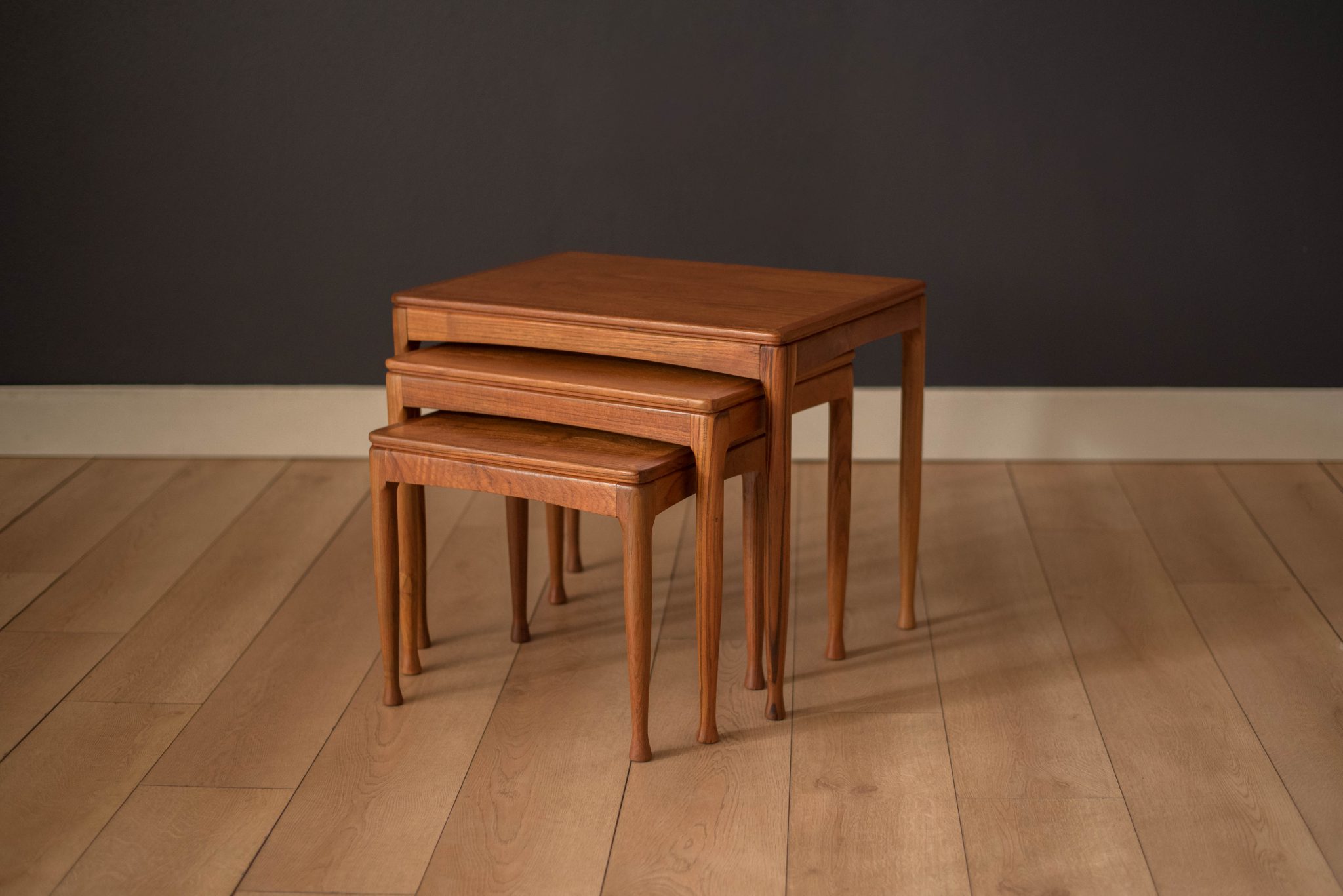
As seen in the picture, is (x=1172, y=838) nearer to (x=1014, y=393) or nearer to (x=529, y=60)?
(x=1014, y=393)

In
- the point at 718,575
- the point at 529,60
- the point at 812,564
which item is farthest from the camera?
the point at 529,60

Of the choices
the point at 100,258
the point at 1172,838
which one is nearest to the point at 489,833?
the point at 1172,838

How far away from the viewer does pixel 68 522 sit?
111 inches

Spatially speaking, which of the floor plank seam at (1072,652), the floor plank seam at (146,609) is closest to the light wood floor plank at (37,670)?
the floor plank seam at (146,609)

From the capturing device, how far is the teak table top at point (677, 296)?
1.83 metres

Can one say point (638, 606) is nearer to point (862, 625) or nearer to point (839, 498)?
point (839, 498)

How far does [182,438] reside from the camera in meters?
3.27

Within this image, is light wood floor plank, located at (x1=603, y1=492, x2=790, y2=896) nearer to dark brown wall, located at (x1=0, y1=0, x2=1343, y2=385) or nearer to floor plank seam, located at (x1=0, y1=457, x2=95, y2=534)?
dark brown wall, located at (x1=0, y1=0, x2=1343, y2=385)

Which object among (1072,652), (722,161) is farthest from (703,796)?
(722,161)

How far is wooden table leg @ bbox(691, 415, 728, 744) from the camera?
176 cm

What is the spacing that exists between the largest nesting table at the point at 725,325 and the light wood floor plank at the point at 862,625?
4.7 inches

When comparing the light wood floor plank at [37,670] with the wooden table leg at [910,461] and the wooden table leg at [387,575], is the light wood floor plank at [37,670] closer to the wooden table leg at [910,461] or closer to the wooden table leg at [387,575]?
the wooden table leg at [387,575]

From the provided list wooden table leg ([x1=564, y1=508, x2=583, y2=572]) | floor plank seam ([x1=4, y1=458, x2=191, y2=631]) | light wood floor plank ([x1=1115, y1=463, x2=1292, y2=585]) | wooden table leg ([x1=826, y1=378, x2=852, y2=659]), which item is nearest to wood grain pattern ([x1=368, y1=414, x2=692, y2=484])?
wooden table leg ([x1=826, y1=378, x2=852, y2=659])

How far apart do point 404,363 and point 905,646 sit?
0.90 metres
